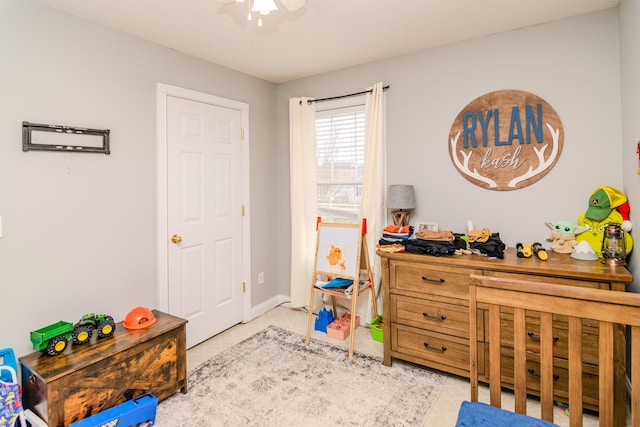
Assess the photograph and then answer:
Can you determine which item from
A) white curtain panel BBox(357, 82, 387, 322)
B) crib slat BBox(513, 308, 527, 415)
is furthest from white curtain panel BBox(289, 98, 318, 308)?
crib slat BBox(513, 308, 527, 415)

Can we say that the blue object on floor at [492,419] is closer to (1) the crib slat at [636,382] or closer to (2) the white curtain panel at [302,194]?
(1) the crib slat at [636,382]

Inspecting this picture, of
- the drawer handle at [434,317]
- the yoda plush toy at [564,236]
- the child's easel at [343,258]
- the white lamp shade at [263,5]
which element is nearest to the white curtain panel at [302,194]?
the child's easel at [343,258]

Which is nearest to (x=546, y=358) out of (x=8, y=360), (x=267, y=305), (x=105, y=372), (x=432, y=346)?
(x=432, y=346)

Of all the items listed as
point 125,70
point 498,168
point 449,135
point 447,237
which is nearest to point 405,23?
point 449,135

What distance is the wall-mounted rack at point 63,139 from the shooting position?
203cm

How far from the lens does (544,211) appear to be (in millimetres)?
2541

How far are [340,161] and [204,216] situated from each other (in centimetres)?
140

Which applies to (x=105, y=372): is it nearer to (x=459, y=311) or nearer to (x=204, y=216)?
(x=204, y=216)

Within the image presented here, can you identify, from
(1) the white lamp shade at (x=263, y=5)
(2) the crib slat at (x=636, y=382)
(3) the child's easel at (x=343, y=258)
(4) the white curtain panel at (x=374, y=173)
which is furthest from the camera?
(4) the white curtain panel at (x=374, y=173)

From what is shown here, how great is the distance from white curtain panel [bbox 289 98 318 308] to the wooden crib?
2.46 metres

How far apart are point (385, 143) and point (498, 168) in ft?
3.18

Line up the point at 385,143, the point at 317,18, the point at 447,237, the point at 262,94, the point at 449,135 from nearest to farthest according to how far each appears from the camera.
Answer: the point at 317,18, the point at 447,237, the point at 449,135, the point at 385,143, the point at 262,94

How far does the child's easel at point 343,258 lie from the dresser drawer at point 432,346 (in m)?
0.49

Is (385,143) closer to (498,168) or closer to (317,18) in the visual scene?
(498,168)
